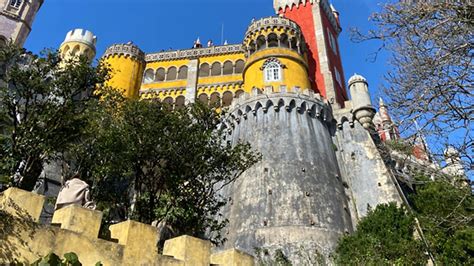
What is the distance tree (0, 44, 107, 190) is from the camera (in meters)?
13.4

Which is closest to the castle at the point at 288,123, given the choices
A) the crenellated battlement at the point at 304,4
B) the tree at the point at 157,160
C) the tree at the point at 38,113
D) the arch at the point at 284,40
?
the arch at the point at 284,40

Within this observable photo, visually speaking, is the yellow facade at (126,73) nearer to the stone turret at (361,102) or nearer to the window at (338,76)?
the window at (338,76)

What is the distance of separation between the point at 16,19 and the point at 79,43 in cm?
529

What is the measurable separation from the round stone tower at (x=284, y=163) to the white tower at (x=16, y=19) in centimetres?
1799

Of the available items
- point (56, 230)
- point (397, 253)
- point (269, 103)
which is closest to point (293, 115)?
point (269, 103)

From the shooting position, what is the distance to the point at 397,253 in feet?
59.3

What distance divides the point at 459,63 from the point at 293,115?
58.6ft

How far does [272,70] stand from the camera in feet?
100

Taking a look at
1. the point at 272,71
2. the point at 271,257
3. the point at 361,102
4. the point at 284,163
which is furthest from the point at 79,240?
the point at 272,71

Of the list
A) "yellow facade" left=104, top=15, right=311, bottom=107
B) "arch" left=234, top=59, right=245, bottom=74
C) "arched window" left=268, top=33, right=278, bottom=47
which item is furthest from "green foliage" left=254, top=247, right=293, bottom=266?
"arch" left=234, top=59, right=245, bottom=74

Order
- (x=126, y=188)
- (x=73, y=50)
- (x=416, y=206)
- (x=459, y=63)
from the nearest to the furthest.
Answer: (x=459, y=63) < (x=126, y=188) < (x=416, y=206) < (x=73, y=50)

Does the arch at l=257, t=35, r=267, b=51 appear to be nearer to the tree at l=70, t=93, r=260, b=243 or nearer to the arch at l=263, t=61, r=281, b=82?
the arch at l=263, t=61, r=281, b=82

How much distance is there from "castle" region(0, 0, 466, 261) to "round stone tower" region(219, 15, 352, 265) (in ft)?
0.21

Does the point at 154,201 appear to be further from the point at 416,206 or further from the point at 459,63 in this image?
the point at 416,206
